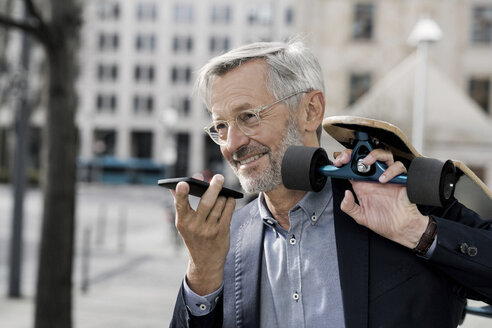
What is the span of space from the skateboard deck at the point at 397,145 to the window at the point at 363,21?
68.8 feet

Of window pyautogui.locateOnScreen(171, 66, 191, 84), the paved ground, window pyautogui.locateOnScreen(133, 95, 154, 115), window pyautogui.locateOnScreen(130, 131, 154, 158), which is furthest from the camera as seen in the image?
window pyautogui.locateOnScreen(130, 131, 154, 158)

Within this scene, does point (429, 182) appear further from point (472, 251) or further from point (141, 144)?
point (141, 144)

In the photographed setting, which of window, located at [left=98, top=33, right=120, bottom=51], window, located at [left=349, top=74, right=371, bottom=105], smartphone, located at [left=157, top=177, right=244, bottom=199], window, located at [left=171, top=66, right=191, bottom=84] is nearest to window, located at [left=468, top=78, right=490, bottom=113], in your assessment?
window, located at [left=349, top=74, right=371, bottom=105]

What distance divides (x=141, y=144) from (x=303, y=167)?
61243 millimetres

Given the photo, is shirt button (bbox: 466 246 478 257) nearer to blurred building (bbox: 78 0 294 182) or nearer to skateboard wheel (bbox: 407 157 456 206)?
skateboard wheel (bbox: 407 157 456 206)

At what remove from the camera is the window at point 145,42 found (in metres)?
60.7

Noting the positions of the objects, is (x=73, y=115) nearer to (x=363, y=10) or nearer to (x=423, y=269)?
(x=423, y=269)

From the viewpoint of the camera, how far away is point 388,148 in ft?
5.31

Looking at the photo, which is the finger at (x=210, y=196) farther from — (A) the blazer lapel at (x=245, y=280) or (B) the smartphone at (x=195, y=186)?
(A) the blazer lapel at (x=245, y=280)

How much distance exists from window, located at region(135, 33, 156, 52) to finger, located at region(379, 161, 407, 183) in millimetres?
60933

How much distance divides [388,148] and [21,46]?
7230mm

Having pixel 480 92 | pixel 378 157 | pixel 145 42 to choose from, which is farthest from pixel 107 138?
pixel 378 157

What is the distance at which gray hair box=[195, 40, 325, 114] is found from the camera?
186 cm

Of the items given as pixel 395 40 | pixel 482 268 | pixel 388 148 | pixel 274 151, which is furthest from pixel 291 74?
pixel 395 40
